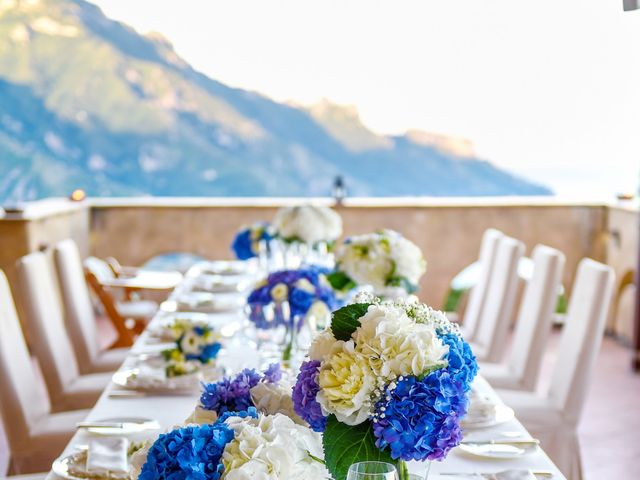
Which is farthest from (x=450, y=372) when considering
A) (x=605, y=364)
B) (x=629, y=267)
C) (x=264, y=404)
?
(x=629, y=267)

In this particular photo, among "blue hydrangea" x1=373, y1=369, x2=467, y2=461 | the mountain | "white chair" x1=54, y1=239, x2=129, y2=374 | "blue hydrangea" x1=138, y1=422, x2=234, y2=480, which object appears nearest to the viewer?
"blue hydrangea" x1=138, y1=422, x2=234, y2=480

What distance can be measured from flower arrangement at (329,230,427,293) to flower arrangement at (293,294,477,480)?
1788 mm

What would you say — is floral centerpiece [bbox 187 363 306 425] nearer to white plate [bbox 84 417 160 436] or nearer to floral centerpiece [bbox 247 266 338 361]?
white plate [bbox 84 417 160 436]

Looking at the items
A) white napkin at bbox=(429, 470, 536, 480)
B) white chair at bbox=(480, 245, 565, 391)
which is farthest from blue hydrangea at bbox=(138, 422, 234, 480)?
white chair at bbox=(480, 245, 565, 391)

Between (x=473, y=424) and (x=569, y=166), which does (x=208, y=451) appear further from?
(x=569, y=166)

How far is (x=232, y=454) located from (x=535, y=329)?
3070 millimetres

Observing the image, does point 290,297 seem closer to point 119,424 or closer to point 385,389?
point 119,424

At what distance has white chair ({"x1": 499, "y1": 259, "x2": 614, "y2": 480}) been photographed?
3584 mm

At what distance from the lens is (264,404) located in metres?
1.78

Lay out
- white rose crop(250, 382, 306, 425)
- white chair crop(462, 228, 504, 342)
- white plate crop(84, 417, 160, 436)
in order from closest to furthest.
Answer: white rose crop(250, 382, 306, 425) → white plate crop(84, 417, 160, 436) → white chair crop(462, 228, 504, 342)

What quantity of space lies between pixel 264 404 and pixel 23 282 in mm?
2524

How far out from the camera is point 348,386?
5.14 ft

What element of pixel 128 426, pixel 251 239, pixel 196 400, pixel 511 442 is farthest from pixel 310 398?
pixel 251 239

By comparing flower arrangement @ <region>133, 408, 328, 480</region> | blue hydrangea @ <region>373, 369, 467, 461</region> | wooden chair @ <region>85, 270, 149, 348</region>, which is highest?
blue hydrangea @ <region>373, 369, 467, 461</region>
